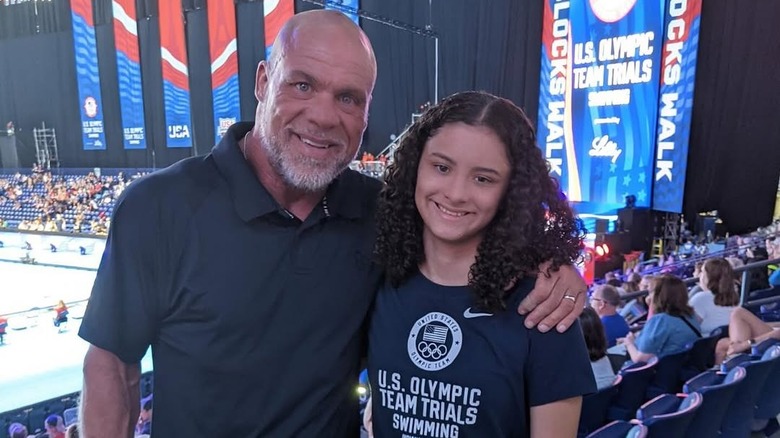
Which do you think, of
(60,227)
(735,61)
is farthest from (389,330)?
(60,227)

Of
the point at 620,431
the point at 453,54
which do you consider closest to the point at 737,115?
the point at 453,54

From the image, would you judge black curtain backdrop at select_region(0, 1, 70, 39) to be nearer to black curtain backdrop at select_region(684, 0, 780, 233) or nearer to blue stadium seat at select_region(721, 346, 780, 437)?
black curtain backdrop at select_region(684, 0, 780, 233)

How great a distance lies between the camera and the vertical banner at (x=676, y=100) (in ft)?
28.1

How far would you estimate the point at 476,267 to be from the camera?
1.21 metres

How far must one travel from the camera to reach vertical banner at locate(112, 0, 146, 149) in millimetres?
18062

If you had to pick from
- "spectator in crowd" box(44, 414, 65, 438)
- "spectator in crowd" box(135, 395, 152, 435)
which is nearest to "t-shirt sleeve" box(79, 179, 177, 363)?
"spectator in crowd" box(135, 395, 152, 435)

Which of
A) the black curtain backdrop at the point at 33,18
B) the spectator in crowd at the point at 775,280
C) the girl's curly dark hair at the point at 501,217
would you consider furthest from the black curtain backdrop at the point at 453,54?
the black curtain backdrop at the point at 33,18

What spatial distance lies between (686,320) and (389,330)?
3057 mm

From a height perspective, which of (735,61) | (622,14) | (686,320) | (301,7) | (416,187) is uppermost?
(301,7)

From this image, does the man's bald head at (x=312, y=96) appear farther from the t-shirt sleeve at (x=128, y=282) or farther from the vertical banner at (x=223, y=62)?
the vertical banner at (x=223, y=62)

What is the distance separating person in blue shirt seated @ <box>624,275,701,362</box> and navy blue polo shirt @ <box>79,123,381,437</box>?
9.57ft

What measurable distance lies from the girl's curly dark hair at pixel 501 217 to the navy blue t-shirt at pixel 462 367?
5 centimetres

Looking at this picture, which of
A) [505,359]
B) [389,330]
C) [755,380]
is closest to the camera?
[505,359]

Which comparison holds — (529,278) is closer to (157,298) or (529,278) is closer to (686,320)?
(157,298)
